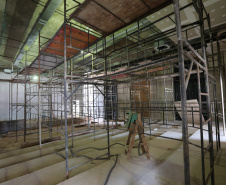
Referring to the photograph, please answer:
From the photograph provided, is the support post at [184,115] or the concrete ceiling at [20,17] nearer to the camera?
the support post at [184,115]

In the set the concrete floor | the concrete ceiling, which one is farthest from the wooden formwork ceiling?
the concrete floor

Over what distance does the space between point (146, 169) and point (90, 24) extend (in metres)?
4.25

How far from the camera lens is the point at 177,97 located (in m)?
10.0

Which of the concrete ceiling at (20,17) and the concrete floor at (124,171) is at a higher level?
the concrete ceiling at (20,17)

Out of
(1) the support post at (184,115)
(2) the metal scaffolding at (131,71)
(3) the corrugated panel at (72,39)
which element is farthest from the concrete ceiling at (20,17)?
(1) the support post at (184,115)

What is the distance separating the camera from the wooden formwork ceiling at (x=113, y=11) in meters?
2.85

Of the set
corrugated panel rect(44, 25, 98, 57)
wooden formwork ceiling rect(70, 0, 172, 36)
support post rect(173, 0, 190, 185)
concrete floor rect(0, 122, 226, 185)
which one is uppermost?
wooden formwork ceiling rect(70, 0, 172, 36)

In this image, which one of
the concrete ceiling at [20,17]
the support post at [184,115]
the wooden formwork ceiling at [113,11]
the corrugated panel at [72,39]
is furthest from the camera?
the concrete ceiling at [20,17]

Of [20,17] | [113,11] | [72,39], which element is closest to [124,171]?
[113,11]

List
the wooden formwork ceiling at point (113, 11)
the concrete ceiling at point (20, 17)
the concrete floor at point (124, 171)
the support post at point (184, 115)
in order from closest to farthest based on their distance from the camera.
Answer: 1. the support post at point (184, 115)
2. the concrete floor at point (124, 171)
3. the wooden formwork ceiling at point (113, 11)
4. the concrete ceiling at point (20, 17)

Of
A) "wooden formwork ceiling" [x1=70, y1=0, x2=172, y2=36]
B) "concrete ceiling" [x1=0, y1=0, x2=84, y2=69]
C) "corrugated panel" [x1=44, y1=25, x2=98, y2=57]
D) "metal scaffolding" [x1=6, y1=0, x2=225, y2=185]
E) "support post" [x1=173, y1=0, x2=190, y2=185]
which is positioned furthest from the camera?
"concrete ceiling" [x1=0, y1=0, x2=84, y2=69]

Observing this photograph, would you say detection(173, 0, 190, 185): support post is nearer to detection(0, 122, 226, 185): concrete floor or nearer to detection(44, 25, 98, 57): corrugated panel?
detection(0, 122, 226, 185): concrete floor

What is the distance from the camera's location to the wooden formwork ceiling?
2854 millimetres

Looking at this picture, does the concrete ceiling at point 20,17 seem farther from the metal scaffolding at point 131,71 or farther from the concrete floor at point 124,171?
the concrete floor at point 124,171
